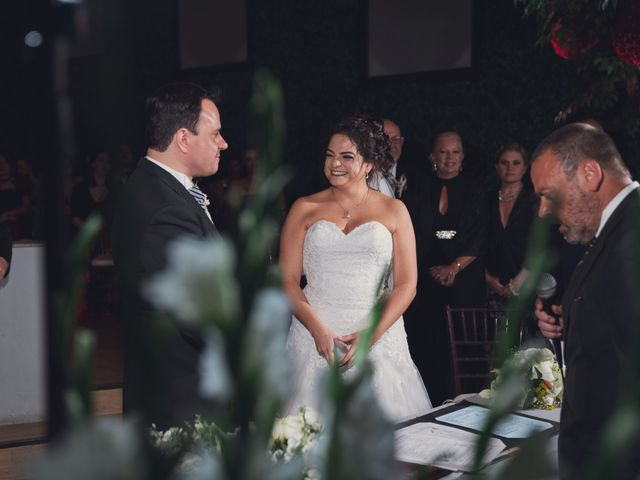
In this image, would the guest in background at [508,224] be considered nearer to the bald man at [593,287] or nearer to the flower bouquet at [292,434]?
the bald man at [593,287]

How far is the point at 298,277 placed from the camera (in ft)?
12.4

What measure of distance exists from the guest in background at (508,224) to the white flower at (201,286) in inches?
184

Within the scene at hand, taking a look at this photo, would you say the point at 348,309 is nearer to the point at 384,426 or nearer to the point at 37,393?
the point at 37,393

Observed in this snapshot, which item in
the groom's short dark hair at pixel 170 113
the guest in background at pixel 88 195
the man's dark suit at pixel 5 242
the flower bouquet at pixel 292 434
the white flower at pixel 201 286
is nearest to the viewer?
the white flower at pixel 201 286

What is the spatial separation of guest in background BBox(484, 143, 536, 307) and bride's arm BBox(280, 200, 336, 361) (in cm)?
171

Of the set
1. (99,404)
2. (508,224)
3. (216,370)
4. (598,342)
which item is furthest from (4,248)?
(216,370)

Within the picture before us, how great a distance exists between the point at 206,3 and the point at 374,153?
6565 mm

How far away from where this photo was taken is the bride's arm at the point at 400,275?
11.5 ft

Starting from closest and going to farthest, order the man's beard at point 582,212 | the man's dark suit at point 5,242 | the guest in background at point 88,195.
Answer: the man's beard at point 582,212 < the man's dark suit at point 5,242 < the guest in background at point 88,195

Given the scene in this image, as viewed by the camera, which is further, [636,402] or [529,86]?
[529,86]

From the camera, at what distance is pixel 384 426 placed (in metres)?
0.50

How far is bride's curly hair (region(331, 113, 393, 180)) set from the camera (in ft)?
11.7

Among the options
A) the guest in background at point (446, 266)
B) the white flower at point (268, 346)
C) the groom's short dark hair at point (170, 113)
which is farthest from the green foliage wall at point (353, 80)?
the white flower at point (268, 346)

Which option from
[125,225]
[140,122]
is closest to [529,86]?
[140,122]
